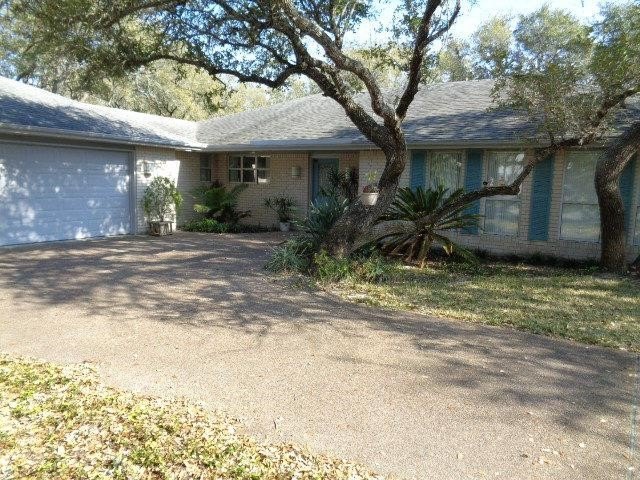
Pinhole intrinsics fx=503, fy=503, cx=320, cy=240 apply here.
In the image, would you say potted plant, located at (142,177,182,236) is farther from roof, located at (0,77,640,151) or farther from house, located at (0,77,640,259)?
roof, located at (0,77,640,151)

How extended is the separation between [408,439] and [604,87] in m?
7.66

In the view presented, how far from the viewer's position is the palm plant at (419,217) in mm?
10008

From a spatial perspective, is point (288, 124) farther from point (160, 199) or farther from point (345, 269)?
point (345, 269)

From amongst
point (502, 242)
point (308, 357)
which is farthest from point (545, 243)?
point (308, 357)

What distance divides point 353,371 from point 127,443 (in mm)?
2017

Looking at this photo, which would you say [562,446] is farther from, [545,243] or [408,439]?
[545,243]

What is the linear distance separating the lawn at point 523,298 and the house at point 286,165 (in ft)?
5.61

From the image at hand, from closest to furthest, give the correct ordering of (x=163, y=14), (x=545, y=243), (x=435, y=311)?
(x=435, y=311), (x=163, y=14), (x=545, y=243)

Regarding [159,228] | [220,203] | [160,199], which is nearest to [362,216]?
[159,228]

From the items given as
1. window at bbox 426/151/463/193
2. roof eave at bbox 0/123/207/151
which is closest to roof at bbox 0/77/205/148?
roof eave at bbox 0/123/207/151

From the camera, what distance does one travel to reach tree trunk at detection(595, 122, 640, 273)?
901cm

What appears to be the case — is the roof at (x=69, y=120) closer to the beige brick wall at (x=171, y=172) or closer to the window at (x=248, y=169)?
the beige brick wall at (x=171, y=172)

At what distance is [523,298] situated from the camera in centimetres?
745

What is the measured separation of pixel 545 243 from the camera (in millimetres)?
11086
